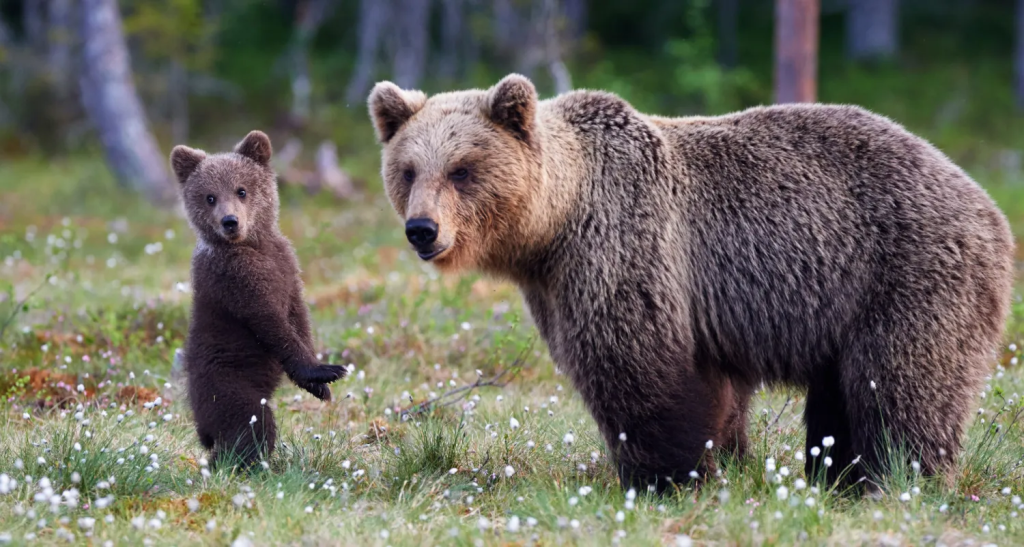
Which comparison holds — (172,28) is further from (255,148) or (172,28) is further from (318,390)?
(318,390)

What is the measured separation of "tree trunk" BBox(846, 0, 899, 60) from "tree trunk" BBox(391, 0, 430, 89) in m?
12.1

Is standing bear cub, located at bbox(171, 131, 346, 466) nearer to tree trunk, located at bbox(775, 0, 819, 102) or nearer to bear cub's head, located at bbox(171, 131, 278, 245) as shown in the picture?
bear cub's head, located at bbox(171, 131, 278, 245)

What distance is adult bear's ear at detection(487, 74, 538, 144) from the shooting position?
4945 mm

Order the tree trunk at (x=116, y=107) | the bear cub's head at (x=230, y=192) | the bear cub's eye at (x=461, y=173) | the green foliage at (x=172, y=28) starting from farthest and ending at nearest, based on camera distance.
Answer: the green foliage at (x=172, y=28) < the tree trunk at (x=116, y=107) < the bear cub's head at (x=230, y=192) < the bear cub's eye at (x=461, y=173)

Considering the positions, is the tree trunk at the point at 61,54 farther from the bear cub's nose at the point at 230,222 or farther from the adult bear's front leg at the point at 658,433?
the adult bear's front leg at the point at 658,433

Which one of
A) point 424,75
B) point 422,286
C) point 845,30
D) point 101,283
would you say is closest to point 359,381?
point 422,286

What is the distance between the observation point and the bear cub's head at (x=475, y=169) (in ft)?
16.2

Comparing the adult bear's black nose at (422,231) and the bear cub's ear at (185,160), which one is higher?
the bear cub's ear at (185,160)

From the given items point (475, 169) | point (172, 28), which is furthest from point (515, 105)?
point (172, 28)

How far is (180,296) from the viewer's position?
9.34m

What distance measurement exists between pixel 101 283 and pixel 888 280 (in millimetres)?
8458

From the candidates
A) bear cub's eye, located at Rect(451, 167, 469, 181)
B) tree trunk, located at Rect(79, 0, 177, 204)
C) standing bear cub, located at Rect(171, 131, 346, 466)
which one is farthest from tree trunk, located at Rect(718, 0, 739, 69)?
standing bear cub, located at Rect(171, 131, 346, 466)

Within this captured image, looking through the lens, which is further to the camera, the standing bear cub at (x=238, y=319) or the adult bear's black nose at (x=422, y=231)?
the standing bear cub at (x=238, y=319)

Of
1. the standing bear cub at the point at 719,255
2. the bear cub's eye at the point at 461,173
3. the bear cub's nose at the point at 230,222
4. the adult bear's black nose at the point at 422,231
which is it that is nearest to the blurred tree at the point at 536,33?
the standing bear cub at the point at 719,255
